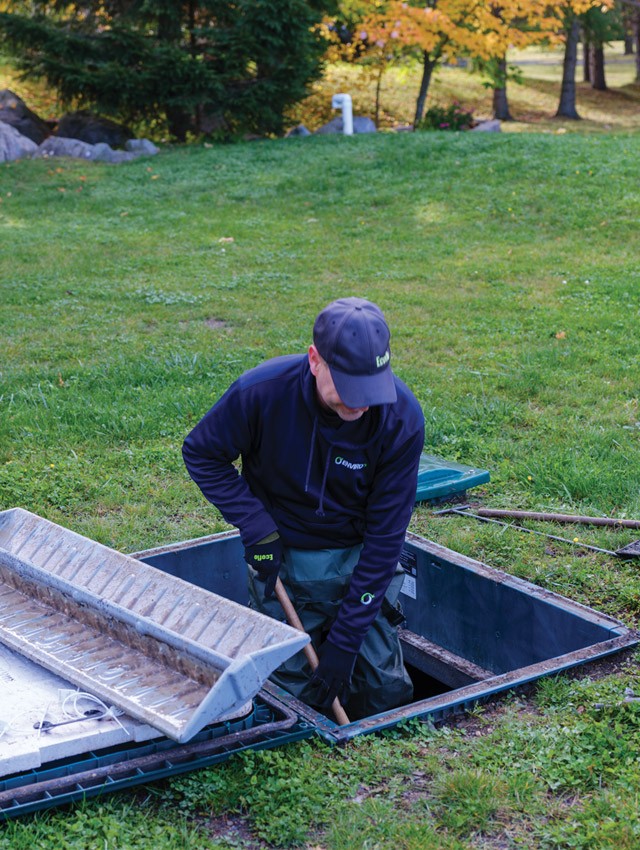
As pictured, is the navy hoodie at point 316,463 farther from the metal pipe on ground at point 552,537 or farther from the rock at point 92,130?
the rock at point 92,130

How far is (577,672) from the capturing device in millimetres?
3635

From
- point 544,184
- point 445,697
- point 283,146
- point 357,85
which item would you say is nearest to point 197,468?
point 445,697

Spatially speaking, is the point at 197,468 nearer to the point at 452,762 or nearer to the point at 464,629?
the point at 452,762

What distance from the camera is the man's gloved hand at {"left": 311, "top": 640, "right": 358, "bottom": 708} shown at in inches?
139

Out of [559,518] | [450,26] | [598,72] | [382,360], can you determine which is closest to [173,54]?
[450,26]

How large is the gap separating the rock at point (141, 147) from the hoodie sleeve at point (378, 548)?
14.3 metres

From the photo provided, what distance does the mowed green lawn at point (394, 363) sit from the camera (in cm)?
293

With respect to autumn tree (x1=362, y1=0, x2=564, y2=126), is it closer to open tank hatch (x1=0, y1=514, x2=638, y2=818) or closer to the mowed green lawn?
the mowed green lawn

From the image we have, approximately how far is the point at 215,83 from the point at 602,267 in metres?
8.88

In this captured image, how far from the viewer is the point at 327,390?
3209 mm

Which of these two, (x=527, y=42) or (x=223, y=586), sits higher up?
(x=527, y=42)

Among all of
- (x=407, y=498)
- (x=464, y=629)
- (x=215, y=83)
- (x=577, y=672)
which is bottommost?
(x=464, y=629)

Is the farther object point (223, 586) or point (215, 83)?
point (215, 83)

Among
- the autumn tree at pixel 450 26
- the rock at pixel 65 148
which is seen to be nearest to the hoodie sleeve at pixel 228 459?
the rock at pixel 65 148
